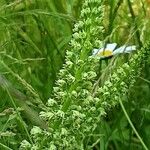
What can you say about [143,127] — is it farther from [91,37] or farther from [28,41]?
[91,37]

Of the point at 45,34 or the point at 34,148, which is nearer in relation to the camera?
the point at 34,148

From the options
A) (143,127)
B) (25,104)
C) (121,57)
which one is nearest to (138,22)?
(121,57)

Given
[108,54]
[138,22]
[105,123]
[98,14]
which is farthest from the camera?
[138,22]

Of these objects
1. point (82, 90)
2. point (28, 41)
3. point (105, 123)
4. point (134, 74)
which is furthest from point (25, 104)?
point (28, 41)

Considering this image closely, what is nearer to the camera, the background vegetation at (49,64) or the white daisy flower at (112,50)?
the background vegetation at (49,64)

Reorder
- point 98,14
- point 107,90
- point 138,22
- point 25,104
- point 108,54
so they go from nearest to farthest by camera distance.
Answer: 1. point 98,14
2. point 107,90
3. point 25,104
4. point 108,54
5. point 138,22

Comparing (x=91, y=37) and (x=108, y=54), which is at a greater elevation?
(x=91, y=37)

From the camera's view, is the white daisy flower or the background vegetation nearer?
the background vegetation

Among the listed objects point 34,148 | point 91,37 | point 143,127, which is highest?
point 91,37
